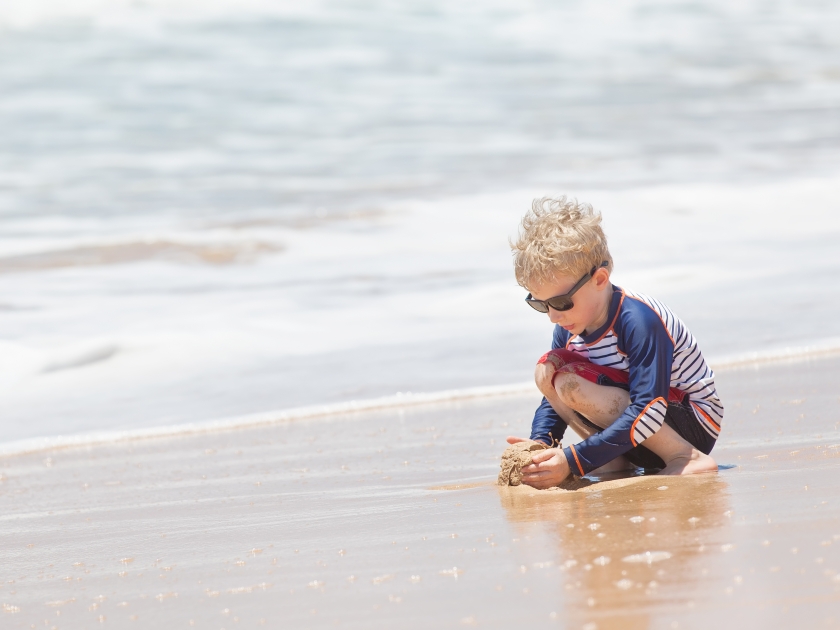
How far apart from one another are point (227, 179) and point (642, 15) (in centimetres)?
1350

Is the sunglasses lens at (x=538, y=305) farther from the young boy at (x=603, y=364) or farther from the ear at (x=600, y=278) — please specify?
the ear at (x=600, y=278)

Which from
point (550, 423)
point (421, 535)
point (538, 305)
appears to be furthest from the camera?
point (550, 423)

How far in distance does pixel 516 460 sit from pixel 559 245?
0.61 metres

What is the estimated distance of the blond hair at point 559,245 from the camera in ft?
8.80

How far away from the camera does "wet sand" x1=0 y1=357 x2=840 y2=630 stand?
1.87 meters

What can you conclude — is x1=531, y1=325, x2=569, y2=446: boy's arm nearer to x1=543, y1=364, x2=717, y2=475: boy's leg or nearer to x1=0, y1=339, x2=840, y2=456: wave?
x1=543, y1=364, x2=717, y2=475: boy's leg

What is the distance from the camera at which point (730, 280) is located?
6332 mm

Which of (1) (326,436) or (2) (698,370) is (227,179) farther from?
(2) (698,370)

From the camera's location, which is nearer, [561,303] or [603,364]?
[561,303]

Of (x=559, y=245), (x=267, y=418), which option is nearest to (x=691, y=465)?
(x=559, y=245)

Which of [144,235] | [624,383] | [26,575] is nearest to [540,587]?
[624,383]

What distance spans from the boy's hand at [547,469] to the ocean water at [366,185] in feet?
5.90

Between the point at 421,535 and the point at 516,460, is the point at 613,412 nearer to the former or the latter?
the point at 516,460

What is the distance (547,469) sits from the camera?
2803 millimetres
